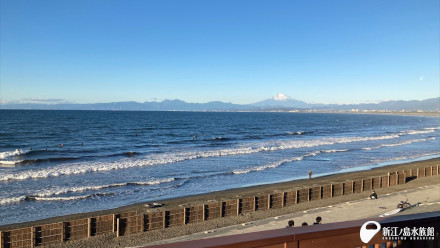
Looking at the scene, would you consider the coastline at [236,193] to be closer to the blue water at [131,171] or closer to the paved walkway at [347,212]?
the blue water at [131,171]

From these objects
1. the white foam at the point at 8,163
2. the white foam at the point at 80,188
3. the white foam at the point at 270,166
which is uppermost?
the white foam at the point at 80,188

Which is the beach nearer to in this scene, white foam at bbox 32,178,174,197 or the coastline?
the coastline

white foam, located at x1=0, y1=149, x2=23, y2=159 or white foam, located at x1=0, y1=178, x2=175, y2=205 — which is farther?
white foam, located at x1=0, y1=149, x2=23, y2=159

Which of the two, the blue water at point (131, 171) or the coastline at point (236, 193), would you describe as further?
the blue water at point (131, 171)

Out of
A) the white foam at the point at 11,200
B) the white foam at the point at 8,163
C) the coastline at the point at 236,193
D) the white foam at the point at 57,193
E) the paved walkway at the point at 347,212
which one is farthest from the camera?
the white foam at the point at 8,163

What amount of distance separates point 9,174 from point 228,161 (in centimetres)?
2038

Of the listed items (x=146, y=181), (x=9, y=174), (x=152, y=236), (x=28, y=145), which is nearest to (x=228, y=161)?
(x=146, y=181)

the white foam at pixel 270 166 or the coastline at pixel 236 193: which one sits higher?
the coastline at pixel 236 193

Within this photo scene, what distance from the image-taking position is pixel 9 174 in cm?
2889

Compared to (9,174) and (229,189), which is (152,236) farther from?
(9,174)
